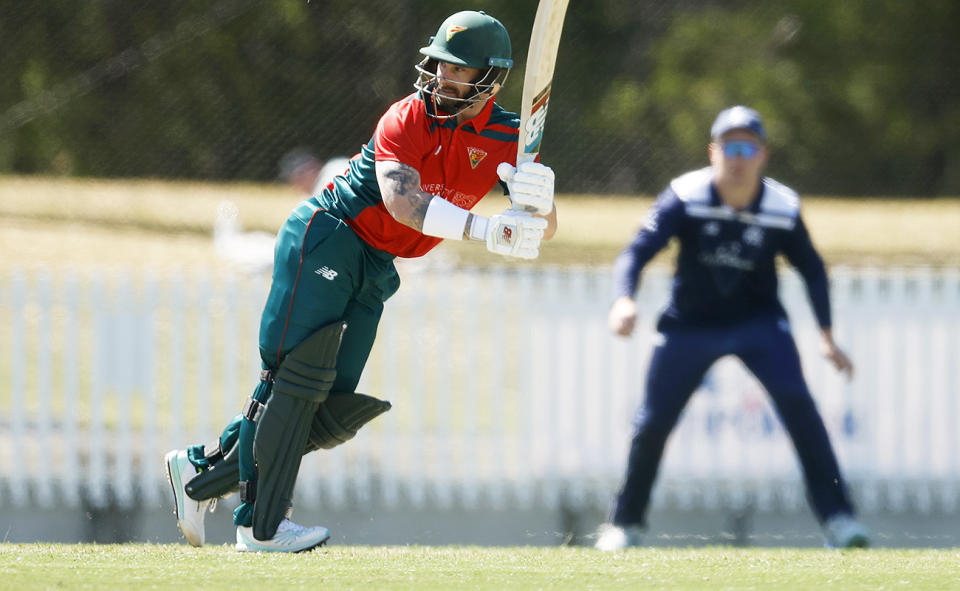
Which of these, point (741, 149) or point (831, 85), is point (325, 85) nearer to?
point (831, 85)

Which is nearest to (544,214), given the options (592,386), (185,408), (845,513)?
(845,513)

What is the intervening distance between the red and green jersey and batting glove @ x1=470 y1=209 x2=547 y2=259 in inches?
12.6

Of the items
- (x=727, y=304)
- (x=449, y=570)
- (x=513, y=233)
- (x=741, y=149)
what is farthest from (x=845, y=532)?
(x=513, y=233)

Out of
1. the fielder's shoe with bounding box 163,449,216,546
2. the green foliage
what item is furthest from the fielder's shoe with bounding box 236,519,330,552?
the green foliage

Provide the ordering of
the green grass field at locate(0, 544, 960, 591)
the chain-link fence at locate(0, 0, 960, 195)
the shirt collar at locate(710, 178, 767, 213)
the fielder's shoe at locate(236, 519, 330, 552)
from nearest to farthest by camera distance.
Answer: the green grass field at locate(0, 544, 960, 591) → the fielder's shoe at locate(236, 519, 330, 552) → the shirt collar at locate(710, 178, 767, 213) → the chain-link fence at locate(0, 0, 960, 195)

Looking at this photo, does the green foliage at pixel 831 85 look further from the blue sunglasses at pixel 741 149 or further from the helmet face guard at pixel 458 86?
the helmet face guard at pixel 458 86

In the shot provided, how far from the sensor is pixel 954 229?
14.4 m

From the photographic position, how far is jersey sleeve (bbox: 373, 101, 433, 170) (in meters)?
4.04

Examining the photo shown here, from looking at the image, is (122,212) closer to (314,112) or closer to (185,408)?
(314,112)

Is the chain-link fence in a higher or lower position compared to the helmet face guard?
higher

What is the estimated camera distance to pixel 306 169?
10.8 meters

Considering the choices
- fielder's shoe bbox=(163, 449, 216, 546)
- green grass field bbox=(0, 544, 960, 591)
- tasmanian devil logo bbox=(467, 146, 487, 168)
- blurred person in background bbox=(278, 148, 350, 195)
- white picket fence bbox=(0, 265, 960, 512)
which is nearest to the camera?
green grass field bbox=(0, 544, 960, 591)

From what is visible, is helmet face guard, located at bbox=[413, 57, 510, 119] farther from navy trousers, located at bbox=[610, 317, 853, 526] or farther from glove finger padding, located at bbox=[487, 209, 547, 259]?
navy trousers, located at bbox=[610, 317, 853, 526]

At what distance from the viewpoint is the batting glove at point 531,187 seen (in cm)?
395
